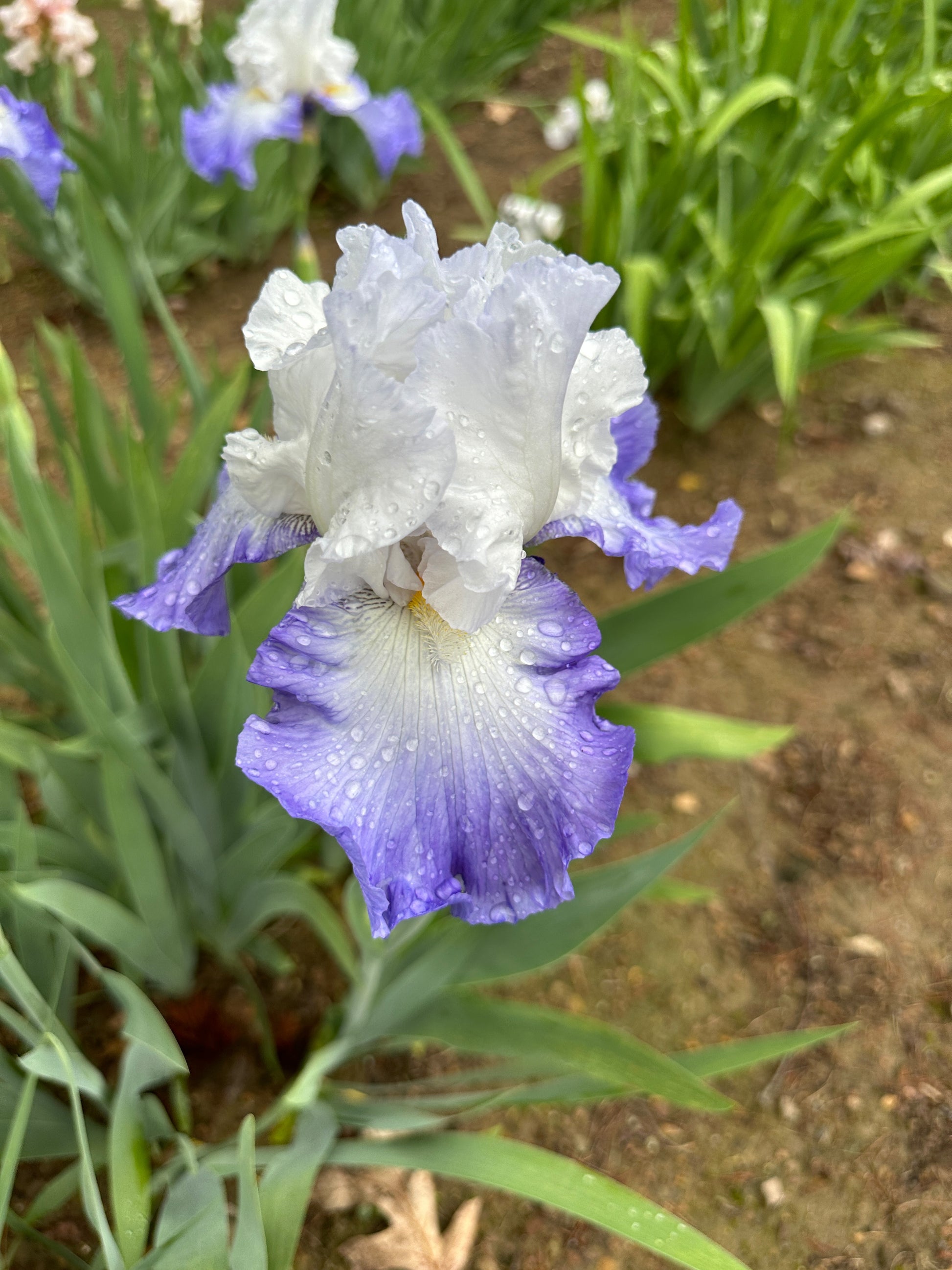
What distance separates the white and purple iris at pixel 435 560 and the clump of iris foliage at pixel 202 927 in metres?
0.16

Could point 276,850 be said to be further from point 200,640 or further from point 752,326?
point 752,326

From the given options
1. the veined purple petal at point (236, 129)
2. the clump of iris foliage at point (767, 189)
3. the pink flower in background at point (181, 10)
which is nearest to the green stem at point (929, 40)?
the clump of iris foliage at point (767, 189)

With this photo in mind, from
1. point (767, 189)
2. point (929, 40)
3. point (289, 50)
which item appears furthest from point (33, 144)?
point (929, 40)

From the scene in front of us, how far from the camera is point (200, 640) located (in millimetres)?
1513

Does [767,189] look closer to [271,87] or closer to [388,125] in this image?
[388,125]

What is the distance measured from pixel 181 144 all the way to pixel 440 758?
8.06 feet

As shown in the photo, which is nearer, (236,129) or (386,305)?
(386,305)

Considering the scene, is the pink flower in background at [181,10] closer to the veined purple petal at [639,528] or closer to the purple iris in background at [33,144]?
the purple iris in background at [33,144]

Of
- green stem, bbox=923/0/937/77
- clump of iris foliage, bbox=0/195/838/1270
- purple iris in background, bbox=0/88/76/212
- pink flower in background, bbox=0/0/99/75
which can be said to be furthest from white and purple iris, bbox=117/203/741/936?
green stem, bbox=923/0/937/77

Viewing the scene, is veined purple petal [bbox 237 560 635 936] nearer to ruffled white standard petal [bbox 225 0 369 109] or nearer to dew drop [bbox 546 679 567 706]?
dew drop [bbox 546 679 567 706]

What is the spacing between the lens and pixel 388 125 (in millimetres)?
2207

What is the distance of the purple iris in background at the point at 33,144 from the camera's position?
1.22m

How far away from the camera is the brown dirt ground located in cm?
131

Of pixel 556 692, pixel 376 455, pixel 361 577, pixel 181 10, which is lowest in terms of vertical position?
pixel 556 692
